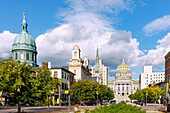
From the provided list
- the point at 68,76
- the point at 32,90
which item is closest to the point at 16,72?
the point at 32,90

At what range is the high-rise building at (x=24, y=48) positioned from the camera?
8762cm

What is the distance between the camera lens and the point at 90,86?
269 ft

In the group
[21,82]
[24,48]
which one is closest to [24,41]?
[24,48]

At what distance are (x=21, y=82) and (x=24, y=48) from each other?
55701 millimetres

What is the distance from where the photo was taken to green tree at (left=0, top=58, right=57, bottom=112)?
33.7m

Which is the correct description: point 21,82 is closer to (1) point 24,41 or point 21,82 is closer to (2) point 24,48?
(2) point 24,48

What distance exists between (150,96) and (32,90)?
277 feet

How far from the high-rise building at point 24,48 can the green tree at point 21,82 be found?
2014 inches

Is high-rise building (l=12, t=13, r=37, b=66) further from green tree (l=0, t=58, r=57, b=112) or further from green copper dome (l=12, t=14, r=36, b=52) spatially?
green tree (l=0, t=58, r=57, b=112)

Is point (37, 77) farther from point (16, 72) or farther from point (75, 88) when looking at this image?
point (75, 88)

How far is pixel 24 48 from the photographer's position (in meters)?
87.4

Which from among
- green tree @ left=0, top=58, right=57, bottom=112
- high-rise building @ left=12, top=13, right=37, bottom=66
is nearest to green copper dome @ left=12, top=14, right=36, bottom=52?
high-rise building @ left=12, top=13, right=37, bottom=66

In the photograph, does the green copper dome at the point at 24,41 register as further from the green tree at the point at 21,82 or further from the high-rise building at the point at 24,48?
the green tree at the point at 21,82

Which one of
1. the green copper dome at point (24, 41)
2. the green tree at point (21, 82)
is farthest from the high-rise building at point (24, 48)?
the green tree at point (21, 82)
